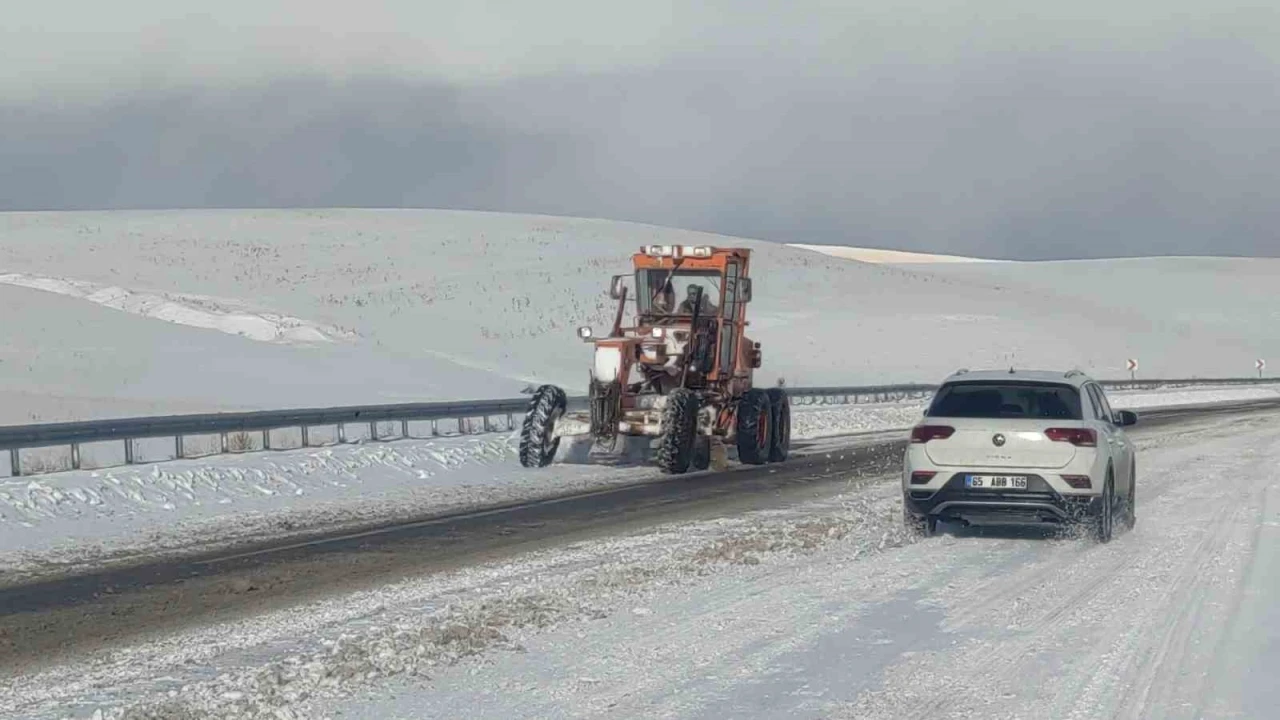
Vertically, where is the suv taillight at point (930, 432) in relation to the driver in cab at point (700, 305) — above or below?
below

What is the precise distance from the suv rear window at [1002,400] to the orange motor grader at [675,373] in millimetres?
7478

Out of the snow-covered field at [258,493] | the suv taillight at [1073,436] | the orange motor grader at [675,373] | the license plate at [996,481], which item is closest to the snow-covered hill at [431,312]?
the snow-covered field at [258,493]

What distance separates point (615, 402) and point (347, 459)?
3.77m

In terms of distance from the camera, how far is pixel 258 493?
1966cm

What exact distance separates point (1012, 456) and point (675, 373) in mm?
9472

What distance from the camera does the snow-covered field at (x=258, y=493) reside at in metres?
15.3

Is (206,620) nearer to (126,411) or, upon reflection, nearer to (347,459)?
(347,459)

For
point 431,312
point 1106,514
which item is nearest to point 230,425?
point 1106,514

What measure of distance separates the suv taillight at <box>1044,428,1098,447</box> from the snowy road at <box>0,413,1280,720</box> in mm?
966

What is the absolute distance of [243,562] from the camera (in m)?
13.7

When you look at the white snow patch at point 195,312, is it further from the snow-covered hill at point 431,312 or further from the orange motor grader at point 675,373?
the orange motor grader at point 675,373

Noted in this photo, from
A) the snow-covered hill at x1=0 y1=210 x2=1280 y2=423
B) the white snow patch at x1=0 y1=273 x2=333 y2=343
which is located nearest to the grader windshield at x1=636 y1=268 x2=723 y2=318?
the snow-covered hill at x1=0 y1=210 x2=1280 y2=423

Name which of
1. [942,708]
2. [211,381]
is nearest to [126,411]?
[211,381]

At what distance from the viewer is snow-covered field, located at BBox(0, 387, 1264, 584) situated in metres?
15.3
